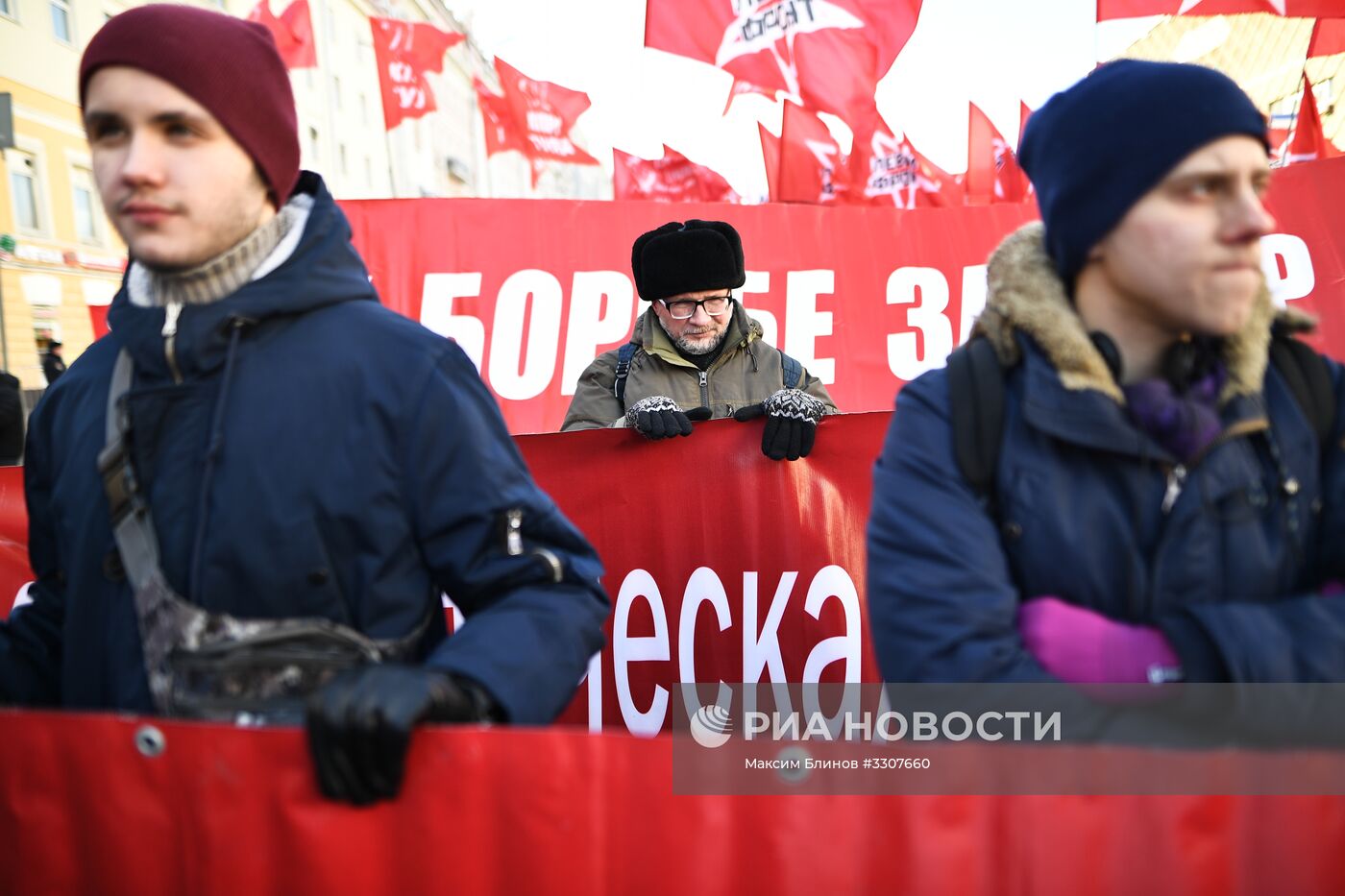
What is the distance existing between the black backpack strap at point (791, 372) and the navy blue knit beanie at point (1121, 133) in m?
2.61

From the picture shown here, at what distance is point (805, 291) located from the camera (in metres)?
8.41

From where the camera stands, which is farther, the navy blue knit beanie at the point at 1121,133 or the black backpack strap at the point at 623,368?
the black backpack strap at the point at 623,368

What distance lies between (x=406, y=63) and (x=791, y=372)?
12.2m

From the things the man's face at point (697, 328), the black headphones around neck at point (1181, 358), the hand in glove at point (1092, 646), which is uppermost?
the man's face at point (697, 328)

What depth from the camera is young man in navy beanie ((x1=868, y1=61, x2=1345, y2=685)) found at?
1.51 m

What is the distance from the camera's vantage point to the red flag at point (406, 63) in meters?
14.0

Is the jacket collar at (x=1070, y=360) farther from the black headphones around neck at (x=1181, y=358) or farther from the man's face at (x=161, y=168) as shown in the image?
the man's face at (x=161, y=168)

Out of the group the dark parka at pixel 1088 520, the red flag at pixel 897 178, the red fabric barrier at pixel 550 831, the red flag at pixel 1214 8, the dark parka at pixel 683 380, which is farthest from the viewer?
the red flag at pixel 897 178

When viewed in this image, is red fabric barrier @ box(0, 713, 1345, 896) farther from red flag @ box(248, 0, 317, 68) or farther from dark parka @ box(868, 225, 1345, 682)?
red flag @ box(248, 0, 317, 68)

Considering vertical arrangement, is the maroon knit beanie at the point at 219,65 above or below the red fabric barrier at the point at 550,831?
above

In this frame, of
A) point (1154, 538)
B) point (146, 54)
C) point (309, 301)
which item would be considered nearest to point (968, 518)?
point (1154, 538)

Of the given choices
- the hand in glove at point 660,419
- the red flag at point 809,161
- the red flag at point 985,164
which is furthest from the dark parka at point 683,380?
the red flag at point 985,164

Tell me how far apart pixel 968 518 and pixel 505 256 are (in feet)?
→ 23.6

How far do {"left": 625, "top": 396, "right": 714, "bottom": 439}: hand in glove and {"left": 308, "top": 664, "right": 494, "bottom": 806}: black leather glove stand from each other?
2.22 metres
